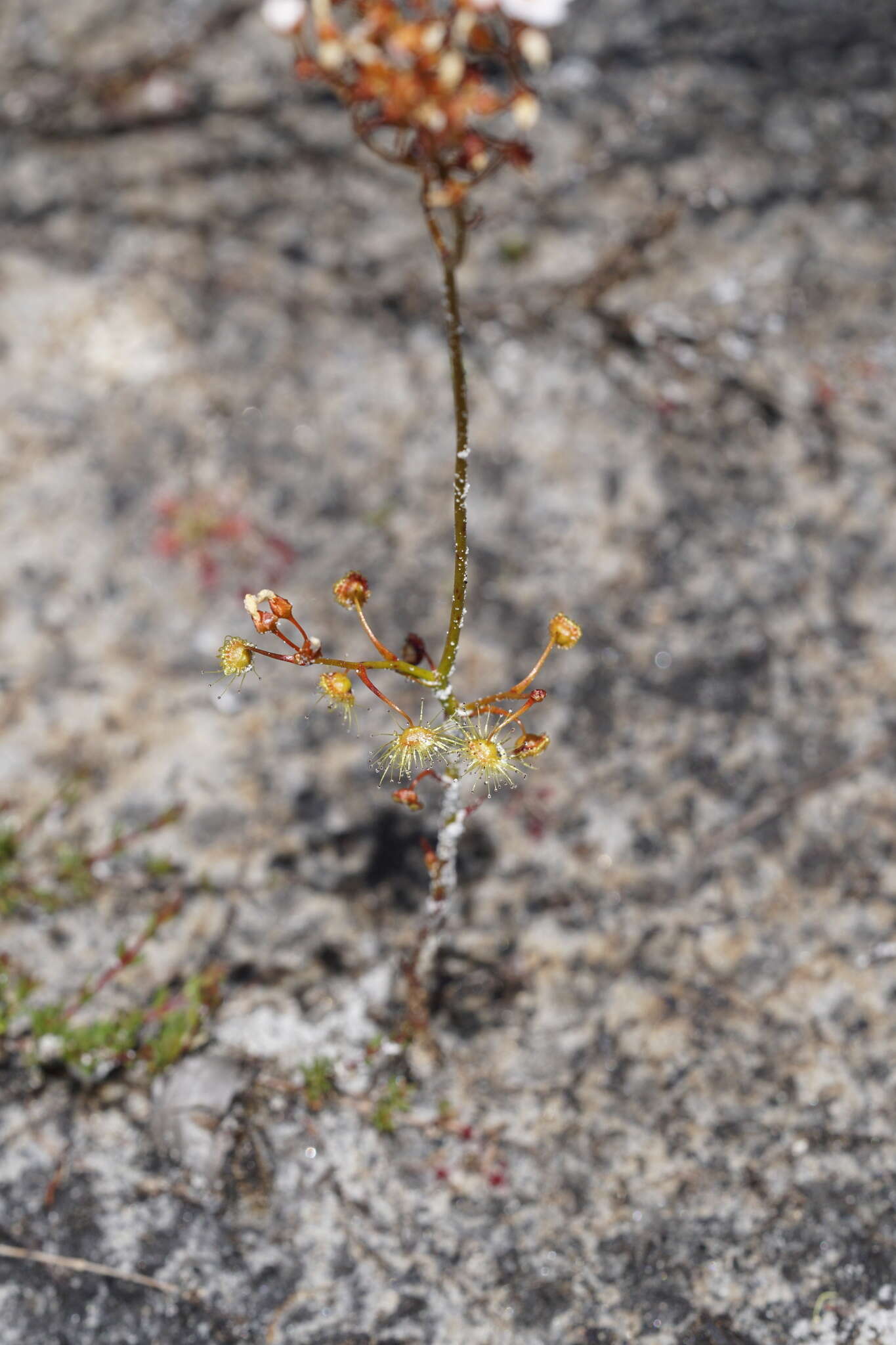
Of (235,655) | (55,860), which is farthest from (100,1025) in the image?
(235,655)

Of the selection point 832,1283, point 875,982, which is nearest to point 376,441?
point 875,982

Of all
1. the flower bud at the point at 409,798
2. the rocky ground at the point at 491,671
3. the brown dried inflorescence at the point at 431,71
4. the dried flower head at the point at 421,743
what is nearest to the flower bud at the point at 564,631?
the dried flower head at the point at 421,743

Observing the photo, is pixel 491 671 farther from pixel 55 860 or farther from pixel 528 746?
pixel 55 860

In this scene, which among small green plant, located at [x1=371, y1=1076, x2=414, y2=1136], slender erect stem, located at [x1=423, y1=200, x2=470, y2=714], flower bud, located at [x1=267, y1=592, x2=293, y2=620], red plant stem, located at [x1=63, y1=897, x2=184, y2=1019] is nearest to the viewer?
slender erect stem, located at [x1=423, y1=200, x2=470, y2=714]

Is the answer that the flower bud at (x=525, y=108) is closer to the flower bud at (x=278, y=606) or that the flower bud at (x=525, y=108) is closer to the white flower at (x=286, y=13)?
the white flower at (x=286, y=13)

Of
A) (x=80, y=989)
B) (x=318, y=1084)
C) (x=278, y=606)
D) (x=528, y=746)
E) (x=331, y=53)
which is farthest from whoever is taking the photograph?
(x=80, y=989)

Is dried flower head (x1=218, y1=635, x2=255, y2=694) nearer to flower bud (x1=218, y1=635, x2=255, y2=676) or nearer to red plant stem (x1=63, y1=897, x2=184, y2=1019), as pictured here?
flower bud (x1=218, y1=635, x2=255, y2=676)

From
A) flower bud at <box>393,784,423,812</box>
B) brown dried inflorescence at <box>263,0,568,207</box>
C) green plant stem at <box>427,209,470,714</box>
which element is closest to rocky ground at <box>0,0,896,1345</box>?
flower bud at <box>393,784,423,812</box>
